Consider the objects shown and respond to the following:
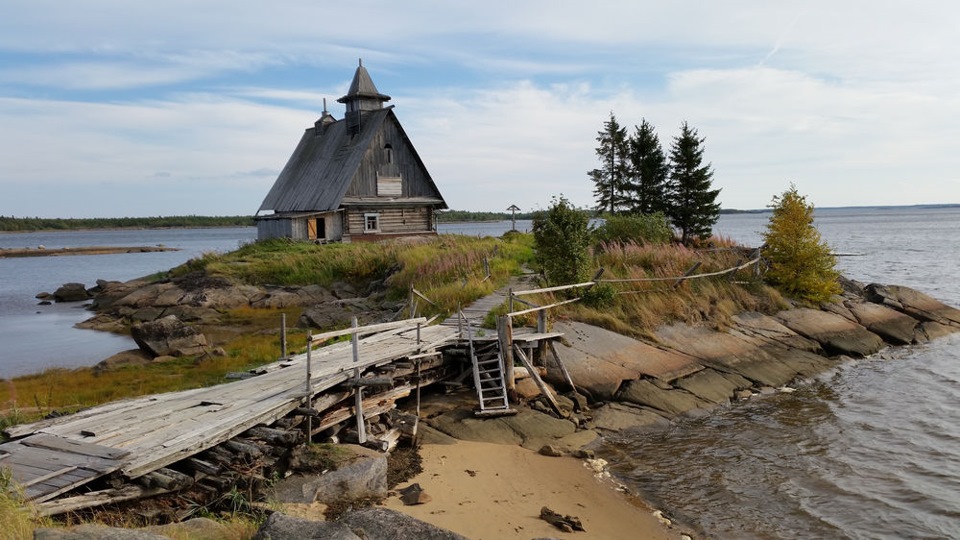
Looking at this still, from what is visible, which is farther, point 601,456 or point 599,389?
point 599,389

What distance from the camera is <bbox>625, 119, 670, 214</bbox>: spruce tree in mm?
37969

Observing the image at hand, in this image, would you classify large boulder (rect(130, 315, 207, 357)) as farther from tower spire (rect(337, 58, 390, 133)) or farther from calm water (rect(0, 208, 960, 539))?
tower spire (rect(337, 58, 390, 133))

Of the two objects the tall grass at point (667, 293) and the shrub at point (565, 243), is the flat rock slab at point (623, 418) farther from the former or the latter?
the shrub at point (565, 243)

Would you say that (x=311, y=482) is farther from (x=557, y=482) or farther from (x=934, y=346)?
(x=934, y=346)

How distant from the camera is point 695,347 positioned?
1989 centimetres

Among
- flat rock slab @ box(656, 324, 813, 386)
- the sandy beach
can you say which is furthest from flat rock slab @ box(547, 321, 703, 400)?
the sandy beach

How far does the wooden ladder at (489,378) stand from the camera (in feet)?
47.9

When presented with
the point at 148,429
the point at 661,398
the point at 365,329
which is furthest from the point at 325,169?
the point at 148,429

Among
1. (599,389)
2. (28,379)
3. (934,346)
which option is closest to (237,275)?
(28,379)

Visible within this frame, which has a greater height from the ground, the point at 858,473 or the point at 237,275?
the point at 237,275

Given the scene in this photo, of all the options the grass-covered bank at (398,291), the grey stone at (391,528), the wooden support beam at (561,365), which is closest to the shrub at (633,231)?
the grass-covered bank at (398,291)

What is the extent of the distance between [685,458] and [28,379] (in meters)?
17.0

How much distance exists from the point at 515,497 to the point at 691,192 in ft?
95.3

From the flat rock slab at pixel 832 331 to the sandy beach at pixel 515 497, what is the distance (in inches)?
564
